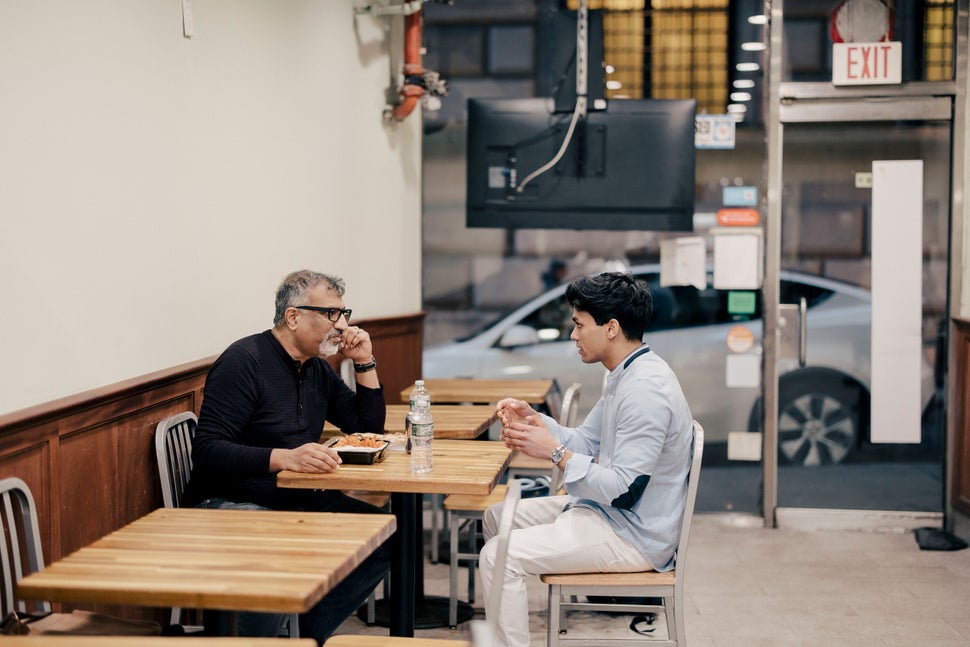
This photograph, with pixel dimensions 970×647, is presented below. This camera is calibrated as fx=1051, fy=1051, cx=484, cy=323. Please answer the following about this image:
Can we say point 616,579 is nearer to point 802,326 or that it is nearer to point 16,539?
point 16,539

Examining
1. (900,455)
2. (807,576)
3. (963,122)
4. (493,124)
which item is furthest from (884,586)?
(493,124)

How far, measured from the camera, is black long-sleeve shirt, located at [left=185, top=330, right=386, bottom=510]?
3.08 m

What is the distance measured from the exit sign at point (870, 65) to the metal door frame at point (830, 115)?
5 cm

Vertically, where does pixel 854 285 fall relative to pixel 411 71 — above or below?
below

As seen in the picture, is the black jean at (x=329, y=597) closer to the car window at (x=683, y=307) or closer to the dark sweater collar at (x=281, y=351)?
the dark sweater collar at (x=281, y=351)

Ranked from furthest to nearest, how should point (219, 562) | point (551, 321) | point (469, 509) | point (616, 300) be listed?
1. point (551, 321)
2. point (469, 509)
3. point (616, 300)
4. point (219, 562)

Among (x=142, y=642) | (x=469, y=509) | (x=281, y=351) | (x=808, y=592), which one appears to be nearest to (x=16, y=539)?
(x=142, y=642)

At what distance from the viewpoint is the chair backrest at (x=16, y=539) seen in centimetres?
234

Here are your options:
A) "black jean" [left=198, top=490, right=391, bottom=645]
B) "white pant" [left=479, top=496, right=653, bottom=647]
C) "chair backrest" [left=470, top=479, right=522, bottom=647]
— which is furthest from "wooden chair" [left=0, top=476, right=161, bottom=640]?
"white pant" [left=479, top=496, right=653, bottom=647]

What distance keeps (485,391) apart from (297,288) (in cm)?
202

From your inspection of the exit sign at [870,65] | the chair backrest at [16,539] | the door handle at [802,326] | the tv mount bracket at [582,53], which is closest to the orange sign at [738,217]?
the door handle at [802,326]

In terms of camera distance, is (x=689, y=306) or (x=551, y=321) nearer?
(x=689, y=306)

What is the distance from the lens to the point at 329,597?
122 inches

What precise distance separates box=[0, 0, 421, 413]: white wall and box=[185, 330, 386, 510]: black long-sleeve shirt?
0.93 feet
